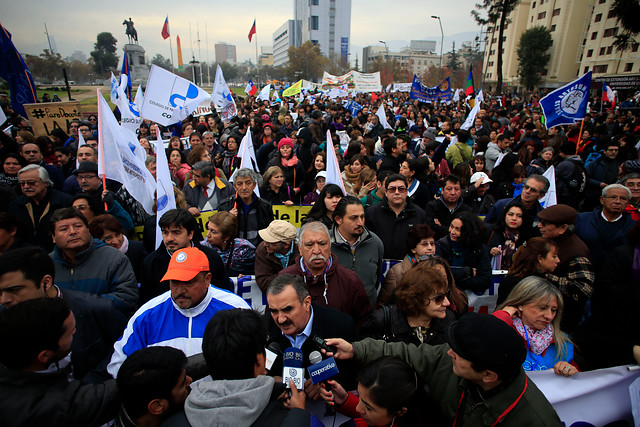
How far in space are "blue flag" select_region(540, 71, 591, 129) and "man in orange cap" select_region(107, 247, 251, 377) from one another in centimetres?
854

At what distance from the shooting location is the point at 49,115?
9.52 metres

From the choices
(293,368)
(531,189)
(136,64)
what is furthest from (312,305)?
(136,64)

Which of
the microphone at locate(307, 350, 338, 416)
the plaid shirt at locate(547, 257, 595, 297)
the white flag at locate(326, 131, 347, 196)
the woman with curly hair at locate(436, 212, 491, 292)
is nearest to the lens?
the microphone at locate(307, 350, 338, 416)

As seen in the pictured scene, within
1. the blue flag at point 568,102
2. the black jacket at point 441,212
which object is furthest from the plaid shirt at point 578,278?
the blue flag at point 568,102

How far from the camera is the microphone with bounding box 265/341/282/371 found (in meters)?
2.14

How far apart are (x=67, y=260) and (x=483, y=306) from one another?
4403mm

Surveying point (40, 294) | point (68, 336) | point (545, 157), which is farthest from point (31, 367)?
point (545, 157)

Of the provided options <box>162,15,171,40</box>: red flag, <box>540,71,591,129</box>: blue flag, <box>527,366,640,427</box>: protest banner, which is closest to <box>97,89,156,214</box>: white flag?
<box>527,366,640,427</box>: protest banner

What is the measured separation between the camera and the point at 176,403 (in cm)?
175

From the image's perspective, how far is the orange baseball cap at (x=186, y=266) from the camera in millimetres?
2420

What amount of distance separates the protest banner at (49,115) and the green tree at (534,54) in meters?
61.6

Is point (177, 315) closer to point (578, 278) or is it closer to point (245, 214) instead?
point (245, 214)

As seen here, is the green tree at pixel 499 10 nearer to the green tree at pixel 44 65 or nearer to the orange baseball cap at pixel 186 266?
the orange baseball cap at pixel 186 266

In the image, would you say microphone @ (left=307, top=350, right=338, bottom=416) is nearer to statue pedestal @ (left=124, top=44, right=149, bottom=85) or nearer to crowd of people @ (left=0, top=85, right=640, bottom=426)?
crowd of people @ (left=0, top=85, right=640, bottom=426)
